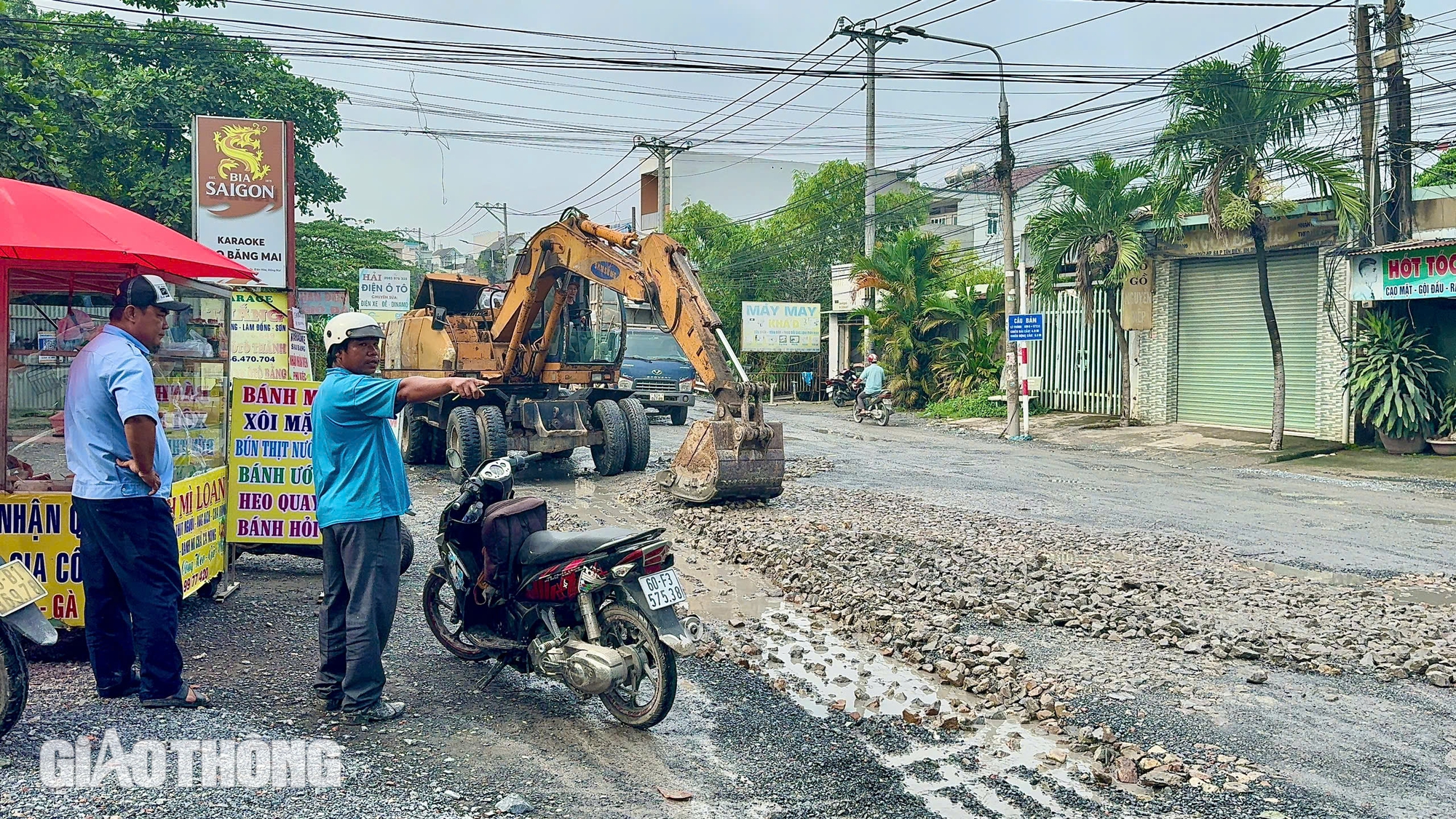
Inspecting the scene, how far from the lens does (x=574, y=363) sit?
52.5 feet

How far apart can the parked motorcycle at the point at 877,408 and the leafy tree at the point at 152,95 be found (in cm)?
1398

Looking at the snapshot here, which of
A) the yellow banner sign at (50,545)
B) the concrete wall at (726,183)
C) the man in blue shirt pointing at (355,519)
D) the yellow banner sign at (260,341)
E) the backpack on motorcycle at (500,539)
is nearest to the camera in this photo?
the man in blue shirt pointing at (355,519)

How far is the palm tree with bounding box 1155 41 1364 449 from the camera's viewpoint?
57.6 feet

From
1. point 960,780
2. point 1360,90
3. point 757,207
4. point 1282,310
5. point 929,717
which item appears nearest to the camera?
point 960,780

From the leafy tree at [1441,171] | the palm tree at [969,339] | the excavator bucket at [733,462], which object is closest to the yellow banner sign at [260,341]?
the excavator bucket at [733,462]

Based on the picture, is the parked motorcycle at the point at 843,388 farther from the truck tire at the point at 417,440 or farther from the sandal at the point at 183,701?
the sandal at the point at 183,701

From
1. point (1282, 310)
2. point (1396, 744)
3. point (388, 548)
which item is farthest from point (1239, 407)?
point (388, 548)

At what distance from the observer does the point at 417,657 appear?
607cm

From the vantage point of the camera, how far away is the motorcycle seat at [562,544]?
5.23 m

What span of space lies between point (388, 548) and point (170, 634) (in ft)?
3.64

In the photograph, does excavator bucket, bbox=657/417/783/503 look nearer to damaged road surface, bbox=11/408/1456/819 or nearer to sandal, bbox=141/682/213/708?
damaged road surface, bbox=11/408/1456/819

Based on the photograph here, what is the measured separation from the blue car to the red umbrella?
18.4 metres

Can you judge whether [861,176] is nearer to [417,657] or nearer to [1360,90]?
[1360,90]

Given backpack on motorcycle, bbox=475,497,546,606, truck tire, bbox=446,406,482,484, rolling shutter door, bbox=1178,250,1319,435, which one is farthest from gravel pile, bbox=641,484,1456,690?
rolling shutter door, bbox=1178,250,1319,435
